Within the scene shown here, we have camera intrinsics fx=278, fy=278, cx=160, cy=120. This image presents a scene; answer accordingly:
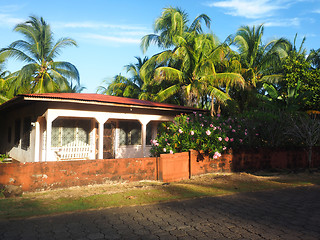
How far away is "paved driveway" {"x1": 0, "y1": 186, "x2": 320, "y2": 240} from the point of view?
4410mm

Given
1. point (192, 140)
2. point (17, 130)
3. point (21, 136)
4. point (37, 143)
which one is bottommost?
point (37, 143)

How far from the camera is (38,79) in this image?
22812mm


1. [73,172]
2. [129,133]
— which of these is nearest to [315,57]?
[129,133]

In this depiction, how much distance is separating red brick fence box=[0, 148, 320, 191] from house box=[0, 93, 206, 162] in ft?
11.5

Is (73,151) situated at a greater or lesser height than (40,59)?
lesser

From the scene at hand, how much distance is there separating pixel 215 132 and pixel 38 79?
17499 mm

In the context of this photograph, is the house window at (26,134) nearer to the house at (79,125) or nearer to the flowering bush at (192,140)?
the house at (79,125)

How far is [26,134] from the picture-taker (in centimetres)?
1490

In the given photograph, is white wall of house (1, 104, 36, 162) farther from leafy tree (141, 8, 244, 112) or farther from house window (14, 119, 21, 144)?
leafy tree (141, 8, 244, 112)

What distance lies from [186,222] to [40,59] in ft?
72.5

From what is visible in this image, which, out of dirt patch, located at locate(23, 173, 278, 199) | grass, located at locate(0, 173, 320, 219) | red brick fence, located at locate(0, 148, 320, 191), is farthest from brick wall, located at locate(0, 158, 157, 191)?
grass, located at locate(0, 173, 320, 219)

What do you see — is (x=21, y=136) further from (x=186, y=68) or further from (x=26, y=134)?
(x=186, y=68)

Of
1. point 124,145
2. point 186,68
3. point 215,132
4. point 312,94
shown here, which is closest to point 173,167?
point 215,132

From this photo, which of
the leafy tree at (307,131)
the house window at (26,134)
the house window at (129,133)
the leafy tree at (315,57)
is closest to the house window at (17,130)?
the house window at (26,134)
